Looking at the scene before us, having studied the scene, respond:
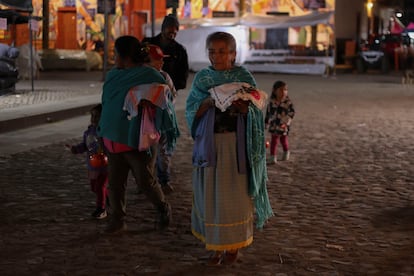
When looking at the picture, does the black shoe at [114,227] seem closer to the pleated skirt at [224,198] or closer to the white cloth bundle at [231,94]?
the pleated skirt at [224,198]

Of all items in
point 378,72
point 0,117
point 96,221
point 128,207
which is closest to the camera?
point 96,221

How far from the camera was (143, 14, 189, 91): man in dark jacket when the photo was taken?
7.59m

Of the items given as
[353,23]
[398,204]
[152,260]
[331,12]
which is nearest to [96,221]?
[152,260]

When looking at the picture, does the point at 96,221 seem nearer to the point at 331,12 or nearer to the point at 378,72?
the point at 331,12

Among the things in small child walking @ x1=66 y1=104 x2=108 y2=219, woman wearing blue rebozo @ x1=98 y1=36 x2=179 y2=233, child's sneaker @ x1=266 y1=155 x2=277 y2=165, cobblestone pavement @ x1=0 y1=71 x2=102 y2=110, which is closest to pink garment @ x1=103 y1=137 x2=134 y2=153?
woman wearing blue rebozo @ x1=98 y1=36 x2=179 y2=233

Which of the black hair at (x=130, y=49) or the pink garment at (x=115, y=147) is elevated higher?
the black hair at (x=130, y=49)

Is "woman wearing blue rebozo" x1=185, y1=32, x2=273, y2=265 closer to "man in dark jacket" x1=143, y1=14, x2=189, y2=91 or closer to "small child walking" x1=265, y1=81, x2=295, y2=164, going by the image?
"man in dark jacket" x1=143, y1=14, x2=189, y2=91

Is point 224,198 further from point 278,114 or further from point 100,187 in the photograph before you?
point 278,114

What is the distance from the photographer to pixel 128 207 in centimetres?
709

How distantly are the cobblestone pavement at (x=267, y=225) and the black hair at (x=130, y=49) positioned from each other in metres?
1.41

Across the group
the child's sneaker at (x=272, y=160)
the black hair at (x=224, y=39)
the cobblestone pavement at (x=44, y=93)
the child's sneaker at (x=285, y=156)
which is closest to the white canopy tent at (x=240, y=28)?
the cobblestone pavement at (x=44, y=93)

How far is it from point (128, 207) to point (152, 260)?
1.80 meters

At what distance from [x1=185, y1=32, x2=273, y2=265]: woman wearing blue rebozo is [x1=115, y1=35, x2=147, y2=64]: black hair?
0.83 m

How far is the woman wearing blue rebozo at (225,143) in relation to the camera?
4.96 metres
